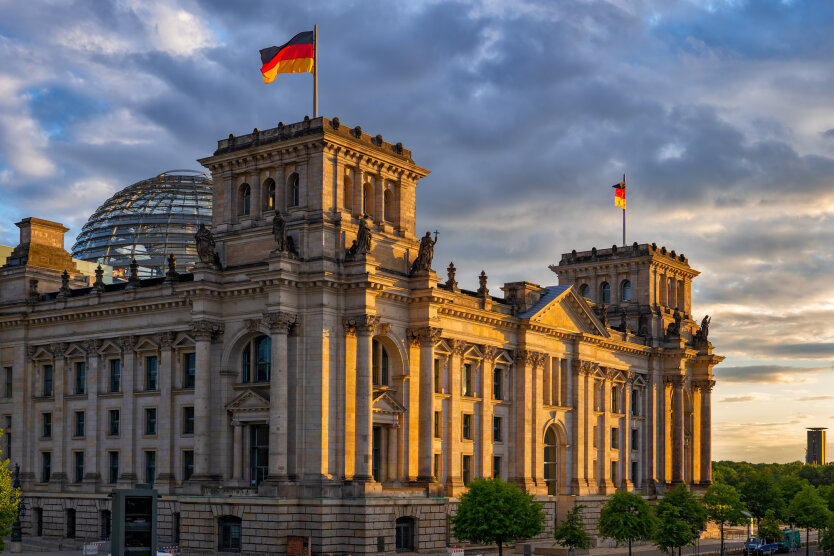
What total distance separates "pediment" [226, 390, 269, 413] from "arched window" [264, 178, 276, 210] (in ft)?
41.4

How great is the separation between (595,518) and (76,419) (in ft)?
139

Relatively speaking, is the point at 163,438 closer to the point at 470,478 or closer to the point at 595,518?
the point at 470,478

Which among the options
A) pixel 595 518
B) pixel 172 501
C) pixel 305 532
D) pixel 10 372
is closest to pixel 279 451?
pixel 305 532

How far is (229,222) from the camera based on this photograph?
79.8 meters

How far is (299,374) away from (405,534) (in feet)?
42.1

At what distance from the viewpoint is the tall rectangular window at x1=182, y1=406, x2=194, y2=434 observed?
3145 inches

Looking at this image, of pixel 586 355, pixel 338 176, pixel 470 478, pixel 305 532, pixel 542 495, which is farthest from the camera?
pixel 586 355

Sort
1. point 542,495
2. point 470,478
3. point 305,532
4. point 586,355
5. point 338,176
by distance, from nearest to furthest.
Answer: point 305,532 → point 338,176 → point 470,478 → point 542,495 → point 586,355

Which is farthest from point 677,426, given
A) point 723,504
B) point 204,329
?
point 204,329

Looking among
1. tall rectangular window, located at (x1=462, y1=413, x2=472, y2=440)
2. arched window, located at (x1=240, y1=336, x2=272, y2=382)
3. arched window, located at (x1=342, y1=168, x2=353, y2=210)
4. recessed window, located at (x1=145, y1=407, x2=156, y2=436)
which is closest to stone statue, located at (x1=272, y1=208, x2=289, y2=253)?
arched window, located at (x1=342, y1=168, x2=353, y2=210)

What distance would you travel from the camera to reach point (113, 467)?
8475cm

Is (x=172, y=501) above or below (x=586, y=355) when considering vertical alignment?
below

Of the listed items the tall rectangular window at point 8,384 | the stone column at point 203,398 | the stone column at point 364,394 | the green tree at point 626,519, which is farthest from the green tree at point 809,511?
the tall rectangular window at point 8,384

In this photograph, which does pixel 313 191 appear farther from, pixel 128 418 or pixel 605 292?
pixel 605 292
